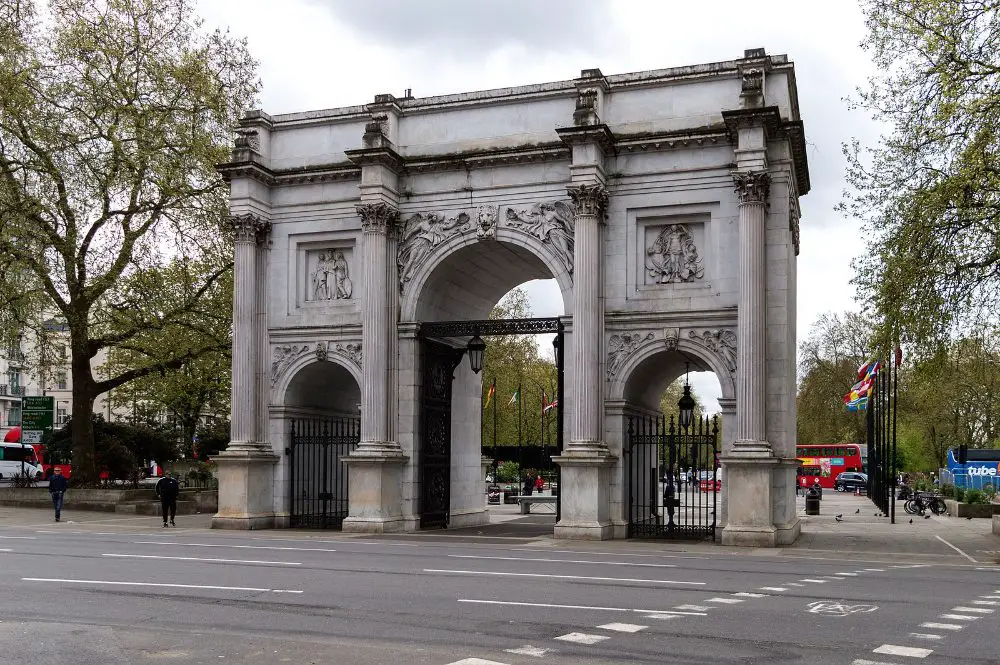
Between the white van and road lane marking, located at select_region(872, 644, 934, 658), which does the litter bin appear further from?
the white van

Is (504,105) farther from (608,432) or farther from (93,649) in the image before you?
(93,649)

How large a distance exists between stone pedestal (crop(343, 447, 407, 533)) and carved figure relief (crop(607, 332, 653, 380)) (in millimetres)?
5941

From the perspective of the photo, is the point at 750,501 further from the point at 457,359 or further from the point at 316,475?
the point at 316,475

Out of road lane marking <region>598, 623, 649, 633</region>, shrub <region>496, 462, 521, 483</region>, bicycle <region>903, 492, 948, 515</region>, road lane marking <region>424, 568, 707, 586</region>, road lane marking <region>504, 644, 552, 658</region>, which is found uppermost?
road lane marking <region>504, 644, 552, 658</region>

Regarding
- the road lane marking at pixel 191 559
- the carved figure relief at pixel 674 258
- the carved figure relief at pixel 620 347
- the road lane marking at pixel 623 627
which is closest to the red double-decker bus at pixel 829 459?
the carved figure relief at pixel 674 258

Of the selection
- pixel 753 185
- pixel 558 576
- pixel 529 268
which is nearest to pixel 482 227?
pixel 529 268

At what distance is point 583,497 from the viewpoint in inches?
1022

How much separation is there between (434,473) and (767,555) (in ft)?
34.9

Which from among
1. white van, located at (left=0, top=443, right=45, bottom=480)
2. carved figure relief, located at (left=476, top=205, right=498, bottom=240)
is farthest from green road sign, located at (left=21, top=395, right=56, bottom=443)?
white van, located at (left=0, top=443, right=45, bottom=480)

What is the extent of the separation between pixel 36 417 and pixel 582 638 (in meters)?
34.8

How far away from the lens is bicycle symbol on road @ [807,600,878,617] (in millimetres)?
12742

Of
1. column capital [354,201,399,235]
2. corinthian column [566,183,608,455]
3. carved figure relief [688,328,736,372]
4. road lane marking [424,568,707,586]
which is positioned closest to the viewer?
road lane marking [424,568,707,586]

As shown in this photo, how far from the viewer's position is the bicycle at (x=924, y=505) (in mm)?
41844

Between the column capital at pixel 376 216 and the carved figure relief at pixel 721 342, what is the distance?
838cm
